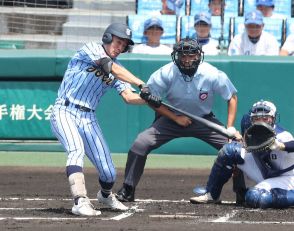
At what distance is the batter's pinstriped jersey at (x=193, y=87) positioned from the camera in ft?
28.1

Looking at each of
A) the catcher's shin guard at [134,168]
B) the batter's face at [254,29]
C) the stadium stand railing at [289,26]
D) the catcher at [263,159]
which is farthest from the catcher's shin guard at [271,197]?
the stadium stand railing at [289,26]

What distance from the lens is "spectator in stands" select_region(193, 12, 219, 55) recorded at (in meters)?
12.9

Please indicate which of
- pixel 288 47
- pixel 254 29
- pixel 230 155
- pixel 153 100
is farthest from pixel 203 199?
pixel 288 47

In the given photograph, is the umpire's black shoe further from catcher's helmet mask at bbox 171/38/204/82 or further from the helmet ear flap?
the helmet ear flap

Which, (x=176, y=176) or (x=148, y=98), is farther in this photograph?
(x=176, y=176)

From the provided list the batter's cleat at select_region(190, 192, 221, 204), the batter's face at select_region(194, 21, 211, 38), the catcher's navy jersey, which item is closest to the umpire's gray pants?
the batter's cleat at select_region(190, 192, 221, 204)

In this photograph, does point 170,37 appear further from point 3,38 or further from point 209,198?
point 209,198

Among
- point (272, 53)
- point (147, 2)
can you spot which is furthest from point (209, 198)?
point (147, 2)

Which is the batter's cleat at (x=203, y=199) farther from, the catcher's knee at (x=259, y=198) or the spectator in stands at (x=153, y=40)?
the spectator in stands at (x=153, y=40)

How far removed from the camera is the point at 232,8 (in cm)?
1467

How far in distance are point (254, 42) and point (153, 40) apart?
1447 millimetres

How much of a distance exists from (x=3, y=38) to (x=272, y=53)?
4.64 m

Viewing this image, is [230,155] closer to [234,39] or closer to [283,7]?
[234,39]

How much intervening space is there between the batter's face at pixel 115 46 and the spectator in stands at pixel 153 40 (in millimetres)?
5096
